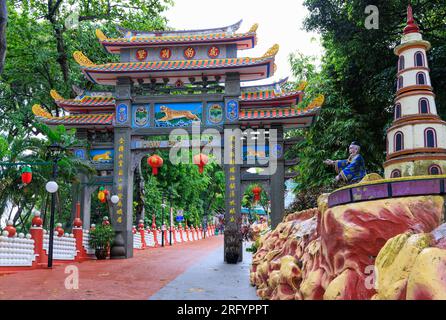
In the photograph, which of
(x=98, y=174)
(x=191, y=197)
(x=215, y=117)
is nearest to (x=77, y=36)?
(x=98, y=174)

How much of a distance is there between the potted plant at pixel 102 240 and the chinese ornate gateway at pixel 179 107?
31cm

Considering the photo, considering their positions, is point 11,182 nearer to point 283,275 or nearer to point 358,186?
point 283,275

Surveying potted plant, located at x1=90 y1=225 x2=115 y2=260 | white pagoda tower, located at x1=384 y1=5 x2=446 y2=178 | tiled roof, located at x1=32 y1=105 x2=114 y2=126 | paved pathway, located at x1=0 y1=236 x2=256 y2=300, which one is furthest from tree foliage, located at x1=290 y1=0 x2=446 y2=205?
tiled roof, located at x1=32 y1=105 x2=114 y2=126

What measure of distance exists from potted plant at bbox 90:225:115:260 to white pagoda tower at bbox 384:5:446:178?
1101 cm

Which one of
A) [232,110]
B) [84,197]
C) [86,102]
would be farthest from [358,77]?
[84,197]

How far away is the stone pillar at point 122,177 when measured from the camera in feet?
48.6

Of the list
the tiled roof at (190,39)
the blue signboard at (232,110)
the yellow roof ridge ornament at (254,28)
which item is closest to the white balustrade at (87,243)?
the blue signboard at (232,110)

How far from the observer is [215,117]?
574 inches

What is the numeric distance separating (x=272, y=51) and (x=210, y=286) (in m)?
8.73

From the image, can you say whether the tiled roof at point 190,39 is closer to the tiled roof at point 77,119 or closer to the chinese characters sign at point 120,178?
the tiled roof at point 77,119

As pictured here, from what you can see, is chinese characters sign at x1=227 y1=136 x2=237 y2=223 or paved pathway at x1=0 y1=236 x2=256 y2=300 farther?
chinese characters sign at x1=227 y1=136 x2=237 y2=223

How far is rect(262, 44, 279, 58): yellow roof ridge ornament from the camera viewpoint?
14.2 metres

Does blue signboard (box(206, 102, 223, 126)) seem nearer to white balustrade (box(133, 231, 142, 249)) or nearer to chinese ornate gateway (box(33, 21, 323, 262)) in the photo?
chinese ornate gateway (box(33, 21, 323, 262))

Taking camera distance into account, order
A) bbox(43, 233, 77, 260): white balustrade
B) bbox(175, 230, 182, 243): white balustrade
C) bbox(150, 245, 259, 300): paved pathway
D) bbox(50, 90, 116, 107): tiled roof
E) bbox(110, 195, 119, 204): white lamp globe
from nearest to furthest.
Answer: bbox(150, 245, 259, 300): paved pathway, bbox(43, 233, 77, 260): white balustrade, bbox(110, 195, 119, 204): white lamp globe, bbox(50, 90, 116, 107): tiled roof, bbox(175, 230, 182, 243): white balustrade
